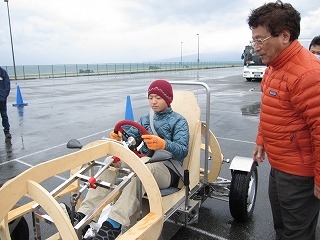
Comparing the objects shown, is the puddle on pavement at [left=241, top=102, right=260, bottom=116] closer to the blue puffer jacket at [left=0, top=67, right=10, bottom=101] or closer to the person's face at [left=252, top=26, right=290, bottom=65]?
the blue puffer jacket at [left=0, top=67, right=10, bottom=101]

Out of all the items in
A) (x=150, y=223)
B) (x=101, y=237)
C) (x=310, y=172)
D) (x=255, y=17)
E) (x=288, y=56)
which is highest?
(x=255, y=17)

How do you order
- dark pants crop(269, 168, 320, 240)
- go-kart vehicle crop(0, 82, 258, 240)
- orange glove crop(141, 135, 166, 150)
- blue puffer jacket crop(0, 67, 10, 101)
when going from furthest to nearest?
blue puffer jacket crop(0, 67, 10, 101) → orange glove crop(141, 135, 166, 150) → dark pants crop(269, 168, 320, 240) → go-kart vehicle crop(0, 82, 258, 240)

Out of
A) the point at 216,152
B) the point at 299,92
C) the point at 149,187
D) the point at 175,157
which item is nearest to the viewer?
the point at 299,92

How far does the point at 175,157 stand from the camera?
286 centimetres

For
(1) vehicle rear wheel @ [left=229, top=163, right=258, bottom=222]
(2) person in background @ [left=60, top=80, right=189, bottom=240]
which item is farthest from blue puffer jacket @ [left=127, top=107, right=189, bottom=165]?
(1) vehicle rear wheel @ [left=229, top=163, right=258, bottom=222]

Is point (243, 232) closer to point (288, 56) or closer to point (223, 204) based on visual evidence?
point (223, 204)

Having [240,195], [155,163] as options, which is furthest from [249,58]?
[155,163]

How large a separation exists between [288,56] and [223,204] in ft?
7.57

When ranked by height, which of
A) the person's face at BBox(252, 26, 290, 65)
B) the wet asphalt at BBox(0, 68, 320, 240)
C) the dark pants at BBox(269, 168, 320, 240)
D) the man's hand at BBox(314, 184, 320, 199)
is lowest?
the wet asphalt at BBox(0, 68, 320, 240)

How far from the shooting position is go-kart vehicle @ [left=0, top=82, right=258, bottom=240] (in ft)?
5.87

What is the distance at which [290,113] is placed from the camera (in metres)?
2.02

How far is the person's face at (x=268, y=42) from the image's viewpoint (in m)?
1.97

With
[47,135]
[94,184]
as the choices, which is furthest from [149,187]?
[47,135]

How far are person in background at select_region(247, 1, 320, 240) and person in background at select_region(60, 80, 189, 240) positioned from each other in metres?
0.86
